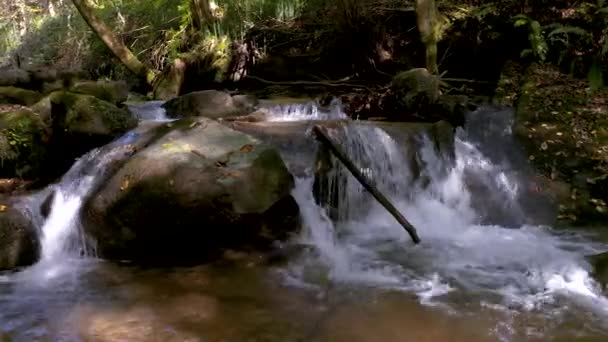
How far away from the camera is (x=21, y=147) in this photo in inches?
232

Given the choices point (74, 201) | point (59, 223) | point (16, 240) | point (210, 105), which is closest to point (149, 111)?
point (210, 105)

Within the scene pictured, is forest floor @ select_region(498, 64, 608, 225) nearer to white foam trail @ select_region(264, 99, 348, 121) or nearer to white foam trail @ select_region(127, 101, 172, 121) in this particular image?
white foam trail @ select_region(264, 99, 348, 121)

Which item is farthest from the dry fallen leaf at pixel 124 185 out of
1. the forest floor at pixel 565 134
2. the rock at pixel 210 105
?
the forest floor at pixel 565 134

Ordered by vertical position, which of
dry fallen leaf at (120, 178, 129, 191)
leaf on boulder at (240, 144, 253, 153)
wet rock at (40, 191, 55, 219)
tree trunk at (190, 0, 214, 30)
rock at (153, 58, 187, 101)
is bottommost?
wet rock at (40, 191, 55, 219)

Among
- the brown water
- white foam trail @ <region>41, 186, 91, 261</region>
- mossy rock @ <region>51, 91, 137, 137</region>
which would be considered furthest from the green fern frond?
white foam trail @ <region>41, 186, 91, 261</region>

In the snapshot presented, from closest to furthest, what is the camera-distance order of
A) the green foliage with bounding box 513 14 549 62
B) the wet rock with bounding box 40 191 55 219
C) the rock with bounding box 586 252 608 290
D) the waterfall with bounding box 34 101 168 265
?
the rock with bounding box 586 252 608 290
the waterfall with bounding box 34 101 168 265
the wet rock with bounding box 40 191 55 219
the green foliage with bounding box 513 14 549 62

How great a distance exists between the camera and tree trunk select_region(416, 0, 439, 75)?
796cm

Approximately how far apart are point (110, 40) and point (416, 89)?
6.20m

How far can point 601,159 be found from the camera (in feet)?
19.1

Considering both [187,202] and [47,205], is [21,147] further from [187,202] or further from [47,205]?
[187,202]

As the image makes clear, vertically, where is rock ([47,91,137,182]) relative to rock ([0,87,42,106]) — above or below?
below

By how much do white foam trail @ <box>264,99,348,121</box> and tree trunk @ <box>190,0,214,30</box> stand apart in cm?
412

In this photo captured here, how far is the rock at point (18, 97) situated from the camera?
7465 mm

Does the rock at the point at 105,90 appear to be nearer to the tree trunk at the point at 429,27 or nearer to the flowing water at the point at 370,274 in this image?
the flowing water at the point at 370,274
